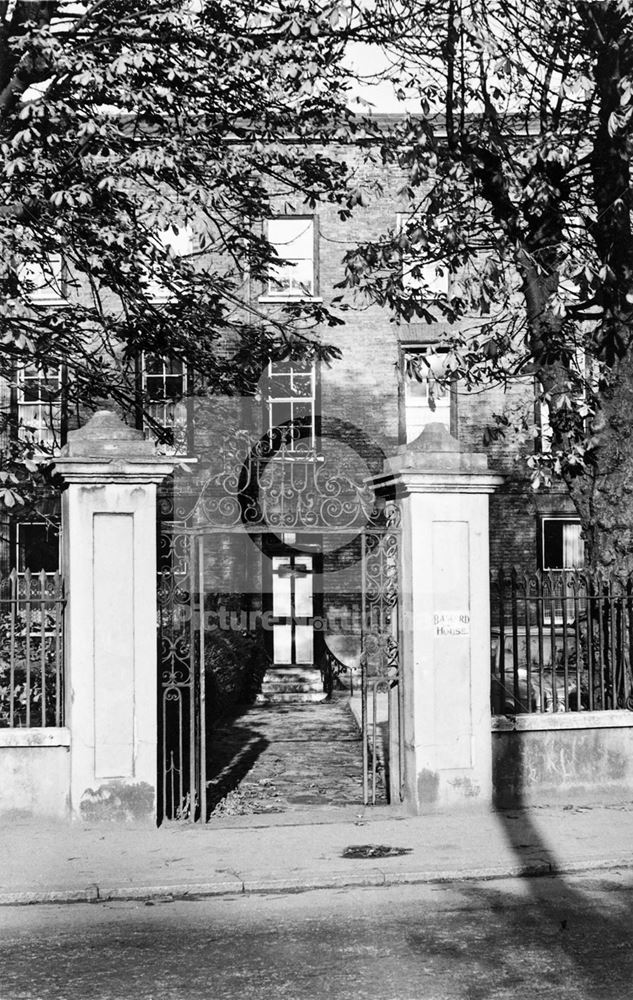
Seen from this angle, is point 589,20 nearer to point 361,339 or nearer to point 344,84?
point 344,84

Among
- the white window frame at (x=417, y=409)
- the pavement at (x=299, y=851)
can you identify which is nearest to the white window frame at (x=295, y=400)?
the white window frame at (x=417, y=409)

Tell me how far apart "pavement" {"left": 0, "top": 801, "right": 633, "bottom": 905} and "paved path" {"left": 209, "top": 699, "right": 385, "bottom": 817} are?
99 cm

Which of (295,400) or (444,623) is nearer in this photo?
(444,623)

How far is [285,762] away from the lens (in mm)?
13922

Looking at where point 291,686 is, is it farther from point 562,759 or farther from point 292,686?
point 562,759

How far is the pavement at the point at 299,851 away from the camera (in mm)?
7902

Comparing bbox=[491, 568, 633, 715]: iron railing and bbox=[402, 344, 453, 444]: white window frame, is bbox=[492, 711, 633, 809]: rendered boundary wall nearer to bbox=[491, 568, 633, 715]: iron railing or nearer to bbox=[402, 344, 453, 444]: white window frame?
bbox=[491, 568, 633, 715]: iron railing

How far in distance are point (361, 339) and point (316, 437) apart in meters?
2.35

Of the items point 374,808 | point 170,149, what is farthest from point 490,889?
point 170,149

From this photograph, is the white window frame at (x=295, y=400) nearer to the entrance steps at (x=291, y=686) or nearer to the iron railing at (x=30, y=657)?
the entrance steps at (x=291, y=686)

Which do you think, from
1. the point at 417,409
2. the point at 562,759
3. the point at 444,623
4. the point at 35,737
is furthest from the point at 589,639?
the point at 417,409

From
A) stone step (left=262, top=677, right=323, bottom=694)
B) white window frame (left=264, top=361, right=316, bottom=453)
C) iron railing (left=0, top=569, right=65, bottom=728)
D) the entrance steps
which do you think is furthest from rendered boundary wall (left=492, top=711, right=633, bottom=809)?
white window frame (left=264, top=361, right=316, bottom=453)

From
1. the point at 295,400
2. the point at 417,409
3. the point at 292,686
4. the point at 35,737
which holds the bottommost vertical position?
the point at 292,686

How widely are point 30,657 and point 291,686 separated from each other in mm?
11931
